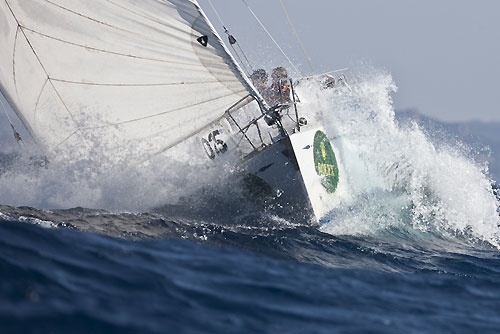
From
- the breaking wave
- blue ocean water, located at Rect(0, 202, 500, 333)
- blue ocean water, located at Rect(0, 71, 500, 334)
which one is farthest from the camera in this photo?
the breaking wave

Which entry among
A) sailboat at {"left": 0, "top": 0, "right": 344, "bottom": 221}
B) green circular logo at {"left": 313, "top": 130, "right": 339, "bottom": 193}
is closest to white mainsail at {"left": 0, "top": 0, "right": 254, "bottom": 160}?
sailboat at {"left": 0, "top": 0, "right": 344, "bottom": 221}

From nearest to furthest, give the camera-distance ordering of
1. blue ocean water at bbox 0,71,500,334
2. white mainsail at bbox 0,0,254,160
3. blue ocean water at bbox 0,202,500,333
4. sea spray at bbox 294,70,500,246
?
blue ocean water at bbox 0,202,500,333 < blue ocean water at bbox 0,71,500,334 < white mainsail at bbox 0,0,254,160 < sea spray at bbox 294,70,500,246

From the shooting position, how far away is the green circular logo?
9.08 meters

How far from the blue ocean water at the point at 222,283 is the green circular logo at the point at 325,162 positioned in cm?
118

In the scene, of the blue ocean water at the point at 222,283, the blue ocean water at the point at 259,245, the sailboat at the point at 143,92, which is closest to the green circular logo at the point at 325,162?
the sailboat at the point at 143,92

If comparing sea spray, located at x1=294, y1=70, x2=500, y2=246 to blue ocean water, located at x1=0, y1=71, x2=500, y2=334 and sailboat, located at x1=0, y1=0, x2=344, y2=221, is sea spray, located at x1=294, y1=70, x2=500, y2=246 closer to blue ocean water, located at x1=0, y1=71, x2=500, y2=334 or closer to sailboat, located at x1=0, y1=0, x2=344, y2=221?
blue ocean water, located at x1=0, y1=71, x2=500, y2=334

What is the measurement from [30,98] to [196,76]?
7.97 ft

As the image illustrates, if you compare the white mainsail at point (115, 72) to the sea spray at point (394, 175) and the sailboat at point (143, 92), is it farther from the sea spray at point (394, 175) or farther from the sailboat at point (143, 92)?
the sea spray at point (394, 175)

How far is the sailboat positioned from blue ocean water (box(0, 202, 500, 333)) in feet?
3.76

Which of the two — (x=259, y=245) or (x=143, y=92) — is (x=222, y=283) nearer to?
(x=259, y=245)

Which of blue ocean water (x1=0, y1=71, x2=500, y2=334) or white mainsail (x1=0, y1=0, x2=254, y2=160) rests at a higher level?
white mainsail (x1=0, y1=0, x2=254, y2=160)

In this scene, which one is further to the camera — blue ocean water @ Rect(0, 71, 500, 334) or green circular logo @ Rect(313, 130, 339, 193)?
green circular logo @ Rect(313, 130, 339, 193)

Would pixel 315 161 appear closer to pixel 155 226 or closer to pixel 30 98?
pixel 155 226

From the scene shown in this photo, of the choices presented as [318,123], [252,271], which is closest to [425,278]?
[252,271]
